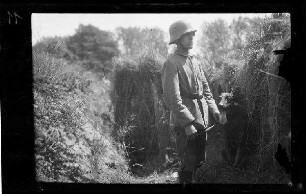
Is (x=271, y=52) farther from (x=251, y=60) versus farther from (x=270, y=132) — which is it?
(x=270, y=132)

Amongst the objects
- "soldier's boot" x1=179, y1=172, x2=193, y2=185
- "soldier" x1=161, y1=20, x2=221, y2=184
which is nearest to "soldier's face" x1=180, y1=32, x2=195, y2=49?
"soldier" x1=161, y1=20, x2=221, y2=184

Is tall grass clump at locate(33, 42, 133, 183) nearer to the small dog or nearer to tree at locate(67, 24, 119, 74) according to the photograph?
tree at locate(67, 24, 119, 74)

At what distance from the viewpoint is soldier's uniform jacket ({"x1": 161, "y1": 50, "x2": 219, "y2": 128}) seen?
17.1ft

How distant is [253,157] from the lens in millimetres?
5305

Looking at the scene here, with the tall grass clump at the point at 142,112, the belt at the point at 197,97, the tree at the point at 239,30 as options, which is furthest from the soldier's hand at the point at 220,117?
the tree at the point at 239,30

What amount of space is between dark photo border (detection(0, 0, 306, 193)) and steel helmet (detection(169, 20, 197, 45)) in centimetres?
15

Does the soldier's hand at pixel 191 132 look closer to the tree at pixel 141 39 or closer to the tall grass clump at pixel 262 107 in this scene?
the tall grass clump at pixel 262 107

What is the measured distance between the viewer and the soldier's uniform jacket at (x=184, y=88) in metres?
5.22

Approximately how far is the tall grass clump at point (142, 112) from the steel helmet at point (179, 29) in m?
0.33
